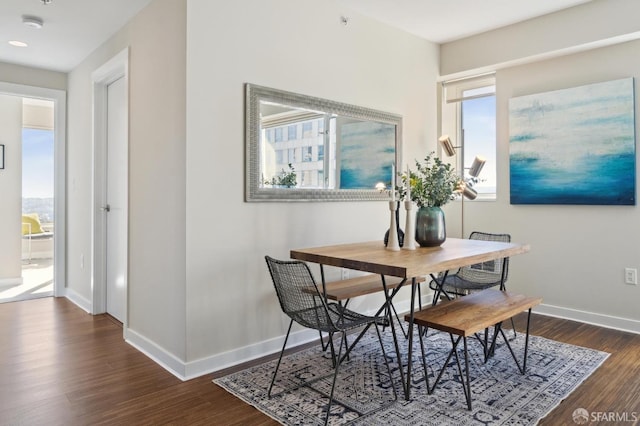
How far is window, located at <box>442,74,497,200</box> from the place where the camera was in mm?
4398

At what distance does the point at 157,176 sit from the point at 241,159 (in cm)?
59

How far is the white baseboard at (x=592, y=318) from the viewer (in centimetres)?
348

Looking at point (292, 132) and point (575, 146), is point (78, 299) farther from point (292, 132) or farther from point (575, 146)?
point (575, 146)

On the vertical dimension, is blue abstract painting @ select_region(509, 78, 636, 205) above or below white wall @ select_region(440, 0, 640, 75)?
below

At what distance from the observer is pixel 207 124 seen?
2.69 m

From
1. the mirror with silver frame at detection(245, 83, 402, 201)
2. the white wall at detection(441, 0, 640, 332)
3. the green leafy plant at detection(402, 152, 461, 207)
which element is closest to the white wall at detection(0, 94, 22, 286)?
the mirror with silver frame at detection(245, 83, 402, 201)

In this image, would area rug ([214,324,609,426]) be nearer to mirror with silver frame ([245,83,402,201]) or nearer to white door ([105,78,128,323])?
mirror with silver frame ([245,83,402,201])

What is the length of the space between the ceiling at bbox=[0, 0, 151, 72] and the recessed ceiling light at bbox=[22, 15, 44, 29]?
0.03 metres

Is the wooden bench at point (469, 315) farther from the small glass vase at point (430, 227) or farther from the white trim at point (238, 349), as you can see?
the white trim at point (238, 349)

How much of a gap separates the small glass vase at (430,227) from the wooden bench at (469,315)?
0.42 metres

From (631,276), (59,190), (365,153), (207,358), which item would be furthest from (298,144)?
(59,190)

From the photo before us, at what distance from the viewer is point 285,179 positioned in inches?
123

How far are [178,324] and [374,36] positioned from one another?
2908 mm

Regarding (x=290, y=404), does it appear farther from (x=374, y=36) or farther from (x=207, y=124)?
(x=374, y=36)
